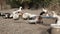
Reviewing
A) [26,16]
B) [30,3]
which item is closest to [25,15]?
[26,16]

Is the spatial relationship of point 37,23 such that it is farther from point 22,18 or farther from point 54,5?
point 54,5

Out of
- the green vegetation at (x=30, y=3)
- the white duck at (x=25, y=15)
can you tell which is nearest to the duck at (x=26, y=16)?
the white duck at (x=25, y=15)

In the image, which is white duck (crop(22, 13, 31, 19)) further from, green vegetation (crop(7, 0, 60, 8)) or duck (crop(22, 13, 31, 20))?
green vegetation (crop(7, 0, 60, 8))

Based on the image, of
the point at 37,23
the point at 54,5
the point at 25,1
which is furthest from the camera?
the point at 25,1

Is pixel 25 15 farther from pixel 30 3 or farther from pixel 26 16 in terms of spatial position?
pixel 30 3

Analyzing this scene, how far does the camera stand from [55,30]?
4141mm

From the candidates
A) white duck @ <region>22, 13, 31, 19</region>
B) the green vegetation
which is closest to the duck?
white duck @ <region>22, 13, 31, 19</region>

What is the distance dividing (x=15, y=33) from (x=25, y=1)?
26.3 ft

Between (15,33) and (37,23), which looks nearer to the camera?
(15,33)

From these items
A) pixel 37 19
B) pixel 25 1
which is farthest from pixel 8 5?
pixel 37 19

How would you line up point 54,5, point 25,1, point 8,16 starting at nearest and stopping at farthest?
point 8,16
point 54,5
point 25,1

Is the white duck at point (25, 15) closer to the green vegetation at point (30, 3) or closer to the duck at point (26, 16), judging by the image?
the duck at point (26, 16)

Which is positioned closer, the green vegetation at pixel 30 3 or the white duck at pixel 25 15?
the white duck at pixel 25 15

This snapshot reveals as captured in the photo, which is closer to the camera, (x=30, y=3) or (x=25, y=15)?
(x=25, y=15)
